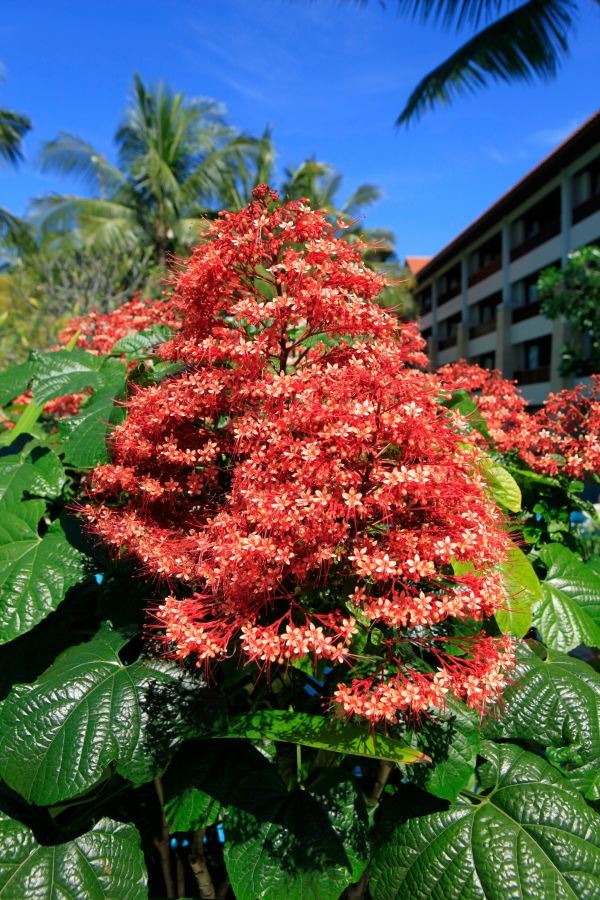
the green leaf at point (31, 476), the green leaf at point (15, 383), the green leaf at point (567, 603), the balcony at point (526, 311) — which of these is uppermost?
the balcony at point (526, 311)

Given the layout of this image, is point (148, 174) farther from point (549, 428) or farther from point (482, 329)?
point (549, 428)

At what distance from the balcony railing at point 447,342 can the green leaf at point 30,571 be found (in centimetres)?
2713

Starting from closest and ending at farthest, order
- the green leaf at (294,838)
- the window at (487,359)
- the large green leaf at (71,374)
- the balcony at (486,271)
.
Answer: the green leaf at (294,838) → the large green leaf at (71,374) → the balcony at (486,271) → the window at (487,359)

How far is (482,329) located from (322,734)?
24.7 metres

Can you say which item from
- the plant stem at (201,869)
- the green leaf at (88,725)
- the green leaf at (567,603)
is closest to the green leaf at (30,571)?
the green leaf at (88,725)

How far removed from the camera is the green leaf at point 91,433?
1411mm

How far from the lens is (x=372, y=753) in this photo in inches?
43.2

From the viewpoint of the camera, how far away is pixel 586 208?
16375 mm

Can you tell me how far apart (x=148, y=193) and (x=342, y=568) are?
18.6 metres

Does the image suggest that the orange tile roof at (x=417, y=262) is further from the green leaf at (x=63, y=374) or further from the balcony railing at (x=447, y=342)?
the green leaf at (x=63, y=374)

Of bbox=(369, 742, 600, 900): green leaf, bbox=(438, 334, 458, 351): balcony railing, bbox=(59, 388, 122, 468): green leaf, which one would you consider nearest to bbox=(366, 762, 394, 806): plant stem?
bbox=(369, 742, 600, 900): green leaf

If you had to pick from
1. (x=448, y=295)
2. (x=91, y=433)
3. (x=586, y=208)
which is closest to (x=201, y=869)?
(x=91, y=433)

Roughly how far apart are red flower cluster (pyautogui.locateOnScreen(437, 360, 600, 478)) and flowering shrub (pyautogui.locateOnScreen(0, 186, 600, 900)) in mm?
392

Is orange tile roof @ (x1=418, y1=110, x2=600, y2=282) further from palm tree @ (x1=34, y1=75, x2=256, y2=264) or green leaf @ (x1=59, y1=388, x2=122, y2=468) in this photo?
green leaf @ (x1=59, y1=388, x2=122, y2=468)
